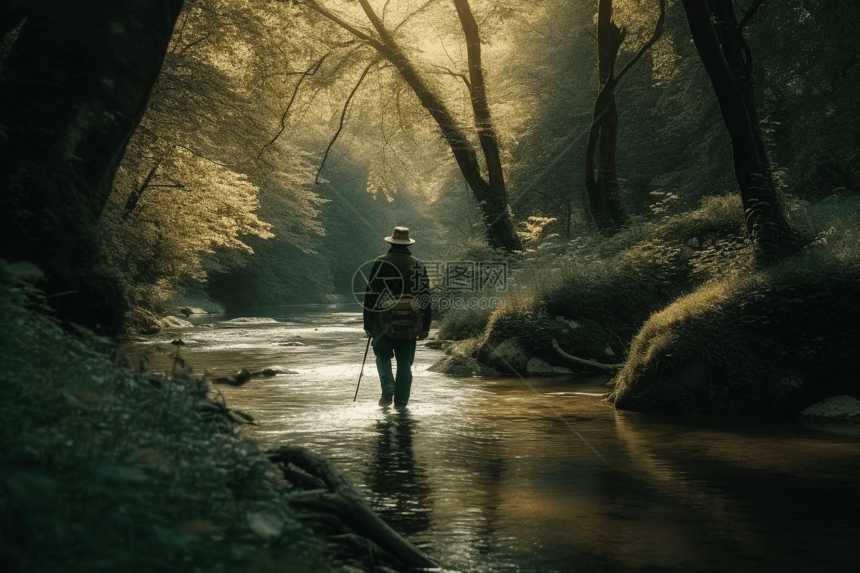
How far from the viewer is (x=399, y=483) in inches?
265

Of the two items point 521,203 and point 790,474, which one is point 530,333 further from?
point 521,203

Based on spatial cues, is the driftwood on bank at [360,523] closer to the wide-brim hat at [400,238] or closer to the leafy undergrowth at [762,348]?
the wide-brim hat at [400,238]

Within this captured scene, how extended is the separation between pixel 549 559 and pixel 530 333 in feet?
34.5

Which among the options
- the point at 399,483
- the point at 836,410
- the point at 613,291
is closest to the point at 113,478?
the point at 399,483

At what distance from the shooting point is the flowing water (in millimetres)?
4977

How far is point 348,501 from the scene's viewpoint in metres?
4.46

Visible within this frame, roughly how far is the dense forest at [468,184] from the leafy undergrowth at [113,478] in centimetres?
2

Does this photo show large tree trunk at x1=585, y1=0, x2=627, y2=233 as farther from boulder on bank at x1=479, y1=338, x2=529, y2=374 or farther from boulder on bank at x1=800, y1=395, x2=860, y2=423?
boulder on bank at x1=800, y1=395, x2=860, y2=423

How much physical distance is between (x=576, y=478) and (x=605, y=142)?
59.5ft

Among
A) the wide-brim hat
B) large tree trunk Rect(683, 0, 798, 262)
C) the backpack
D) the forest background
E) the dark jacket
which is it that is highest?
the forest background

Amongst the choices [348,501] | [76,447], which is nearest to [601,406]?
[348,501]

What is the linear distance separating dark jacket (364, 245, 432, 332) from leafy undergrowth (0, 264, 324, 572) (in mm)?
6332

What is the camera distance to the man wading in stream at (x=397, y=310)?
1049cm

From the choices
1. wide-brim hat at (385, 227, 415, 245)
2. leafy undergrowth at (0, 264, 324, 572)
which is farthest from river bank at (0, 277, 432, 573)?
wide-brim hat at (385, 227, 415, 245)
